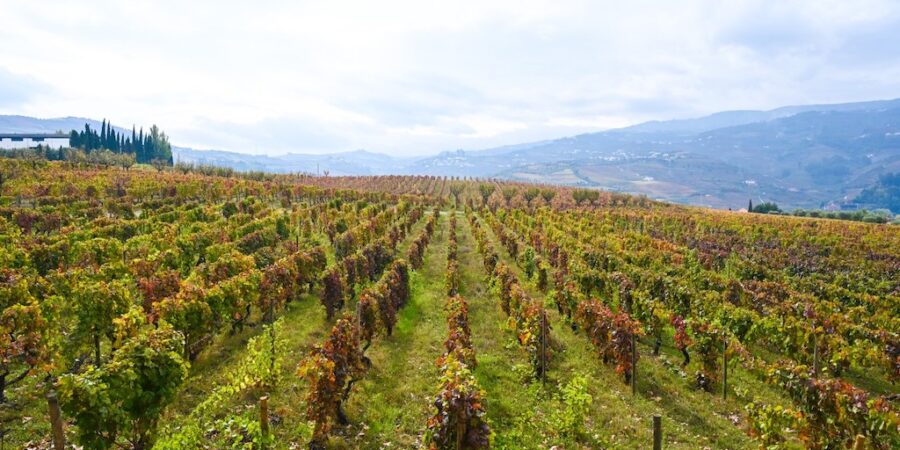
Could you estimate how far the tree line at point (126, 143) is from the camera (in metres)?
101

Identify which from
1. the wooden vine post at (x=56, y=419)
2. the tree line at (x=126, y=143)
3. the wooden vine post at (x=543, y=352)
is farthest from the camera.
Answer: the tree line at (x=126, y=143)

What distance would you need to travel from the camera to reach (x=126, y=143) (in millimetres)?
110438

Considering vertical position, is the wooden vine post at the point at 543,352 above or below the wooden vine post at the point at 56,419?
below

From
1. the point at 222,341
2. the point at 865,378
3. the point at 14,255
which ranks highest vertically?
the point at 14,255

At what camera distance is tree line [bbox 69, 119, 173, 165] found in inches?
3991

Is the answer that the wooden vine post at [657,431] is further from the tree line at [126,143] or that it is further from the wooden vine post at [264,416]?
the tree line at [126,143]

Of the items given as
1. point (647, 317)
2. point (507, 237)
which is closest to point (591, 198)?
point (507, 237)

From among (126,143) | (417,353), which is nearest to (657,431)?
(417,353)

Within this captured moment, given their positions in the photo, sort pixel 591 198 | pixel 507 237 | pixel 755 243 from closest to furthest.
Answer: pixel 507 237
pixel 755 243
pixel 591 198

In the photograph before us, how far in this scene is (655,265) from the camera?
2605cm

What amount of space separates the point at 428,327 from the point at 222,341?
7092 mm

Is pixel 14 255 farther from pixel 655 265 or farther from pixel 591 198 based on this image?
pixel 591 198

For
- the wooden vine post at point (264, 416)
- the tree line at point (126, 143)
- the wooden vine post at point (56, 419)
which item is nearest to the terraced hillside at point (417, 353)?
the wooden vine post at point (264, 416)

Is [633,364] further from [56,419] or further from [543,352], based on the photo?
[56,419]
